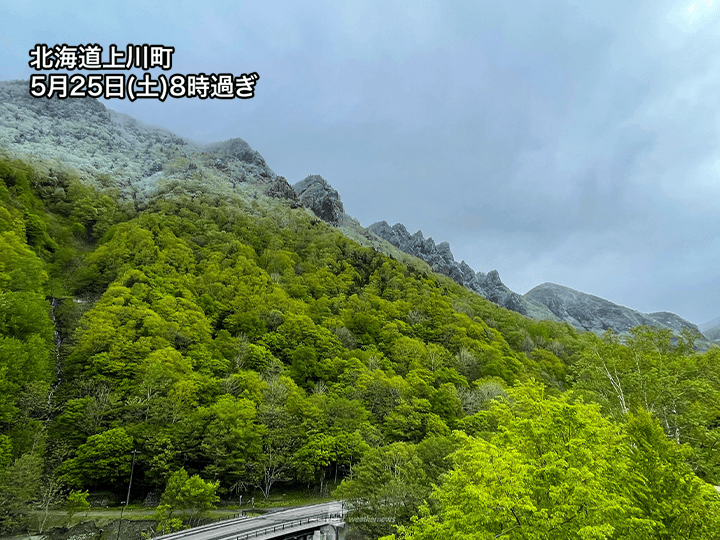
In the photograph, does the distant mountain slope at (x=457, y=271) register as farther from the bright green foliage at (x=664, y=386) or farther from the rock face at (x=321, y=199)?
the bright green foliage at (x=664, y=386)

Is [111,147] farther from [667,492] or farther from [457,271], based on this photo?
[667,492]

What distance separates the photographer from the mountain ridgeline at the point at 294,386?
12.3 metres

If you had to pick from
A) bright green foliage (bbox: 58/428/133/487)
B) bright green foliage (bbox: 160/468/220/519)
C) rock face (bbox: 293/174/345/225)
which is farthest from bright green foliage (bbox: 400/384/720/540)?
rock face (bbox: 293/174/345/225)

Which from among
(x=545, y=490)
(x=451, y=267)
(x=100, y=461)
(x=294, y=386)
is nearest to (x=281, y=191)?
(x=451, y=267)

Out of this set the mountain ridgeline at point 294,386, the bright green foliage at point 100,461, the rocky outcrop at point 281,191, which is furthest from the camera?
the rocky outcrop at point 281,191

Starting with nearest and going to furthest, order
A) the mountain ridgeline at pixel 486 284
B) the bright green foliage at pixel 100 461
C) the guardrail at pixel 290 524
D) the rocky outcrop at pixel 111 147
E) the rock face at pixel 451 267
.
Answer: the guardrail at pixel 290 524
the bright green foliage at pixel 100 461
the rocky outcrop at pixel 111 147
the rock face at pixel 451 267
the mountain ridgeline at pixel 486 284

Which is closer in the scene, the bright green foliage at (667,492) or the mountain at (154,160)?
the bright green foliage at (667,492)

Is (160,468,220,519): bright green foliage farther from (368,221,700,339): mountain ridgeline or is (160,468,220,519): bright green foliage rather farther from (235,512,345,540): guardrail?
(368,221,700,339): mountain ridgeline

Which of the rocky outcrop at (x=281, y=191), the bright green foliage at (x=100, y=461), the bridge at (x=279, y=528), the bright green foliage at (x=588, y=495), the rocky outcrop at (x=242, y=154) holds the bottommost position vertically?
the bridge at (x=279, y=528)

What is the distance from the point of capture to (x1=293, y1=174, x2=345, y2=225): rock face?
14875 centimetres

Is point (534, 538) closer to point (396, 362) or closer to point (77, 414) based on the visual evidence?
point (77, 414)

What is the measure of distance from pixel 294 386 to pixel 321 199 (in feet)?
364

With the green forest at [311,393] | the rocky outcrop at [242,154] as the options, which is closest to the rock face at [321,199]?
the rocky outcrop at [242,154]

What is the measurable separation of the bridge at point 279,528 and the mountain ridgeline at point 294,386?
1808 mm
